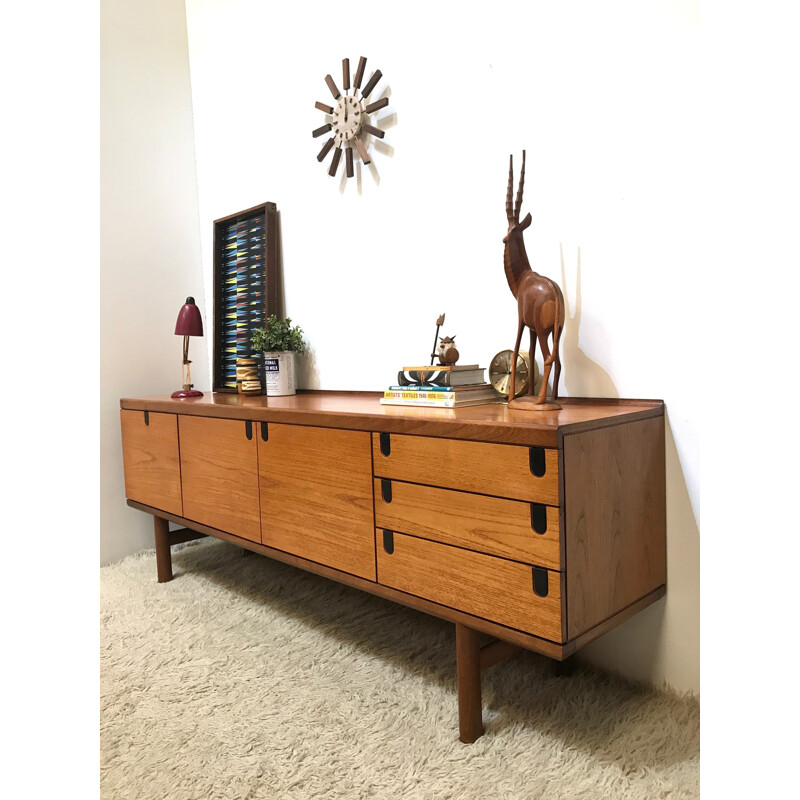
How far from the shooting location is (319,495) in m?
1.68

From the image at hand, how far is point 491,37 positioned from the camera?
1771 mm

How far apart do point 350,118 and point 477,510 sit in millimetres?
1504

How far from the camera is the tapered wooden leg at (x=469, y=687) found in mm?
1389

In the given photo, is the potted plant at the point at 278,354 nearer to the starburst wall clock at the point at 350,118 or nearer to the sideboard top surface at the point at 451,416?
the sideboard top surface at the point at 451,416

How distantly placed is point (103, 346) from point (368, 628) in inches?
65.1

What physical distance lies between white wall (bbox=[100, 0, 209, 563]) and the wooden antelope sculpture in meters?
1.84

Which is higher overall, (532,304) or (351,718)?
(532,304)

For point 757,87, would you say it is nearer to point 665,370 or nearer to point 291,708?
point 665,370

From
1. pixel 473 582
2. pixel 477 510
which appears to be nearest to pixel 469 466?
pixel 477 510

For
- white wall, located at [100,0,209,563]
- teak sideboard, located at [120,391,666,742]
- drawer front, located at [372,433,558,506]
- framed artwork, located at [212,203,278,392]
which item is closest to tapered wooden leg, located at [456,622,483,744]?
teak sideboard, located at [120,391,666,742]

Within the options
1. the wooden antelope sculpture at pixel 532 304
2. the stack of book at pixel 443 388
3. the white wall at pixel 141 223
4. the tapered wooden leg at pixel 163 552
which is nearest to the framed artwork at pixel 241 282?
the white wall at pixel 141 223

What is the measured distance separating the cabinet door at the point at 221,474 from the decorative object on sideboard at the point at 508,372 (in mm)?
715

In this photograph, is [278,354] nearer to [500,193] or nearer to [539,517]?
[500,193]
